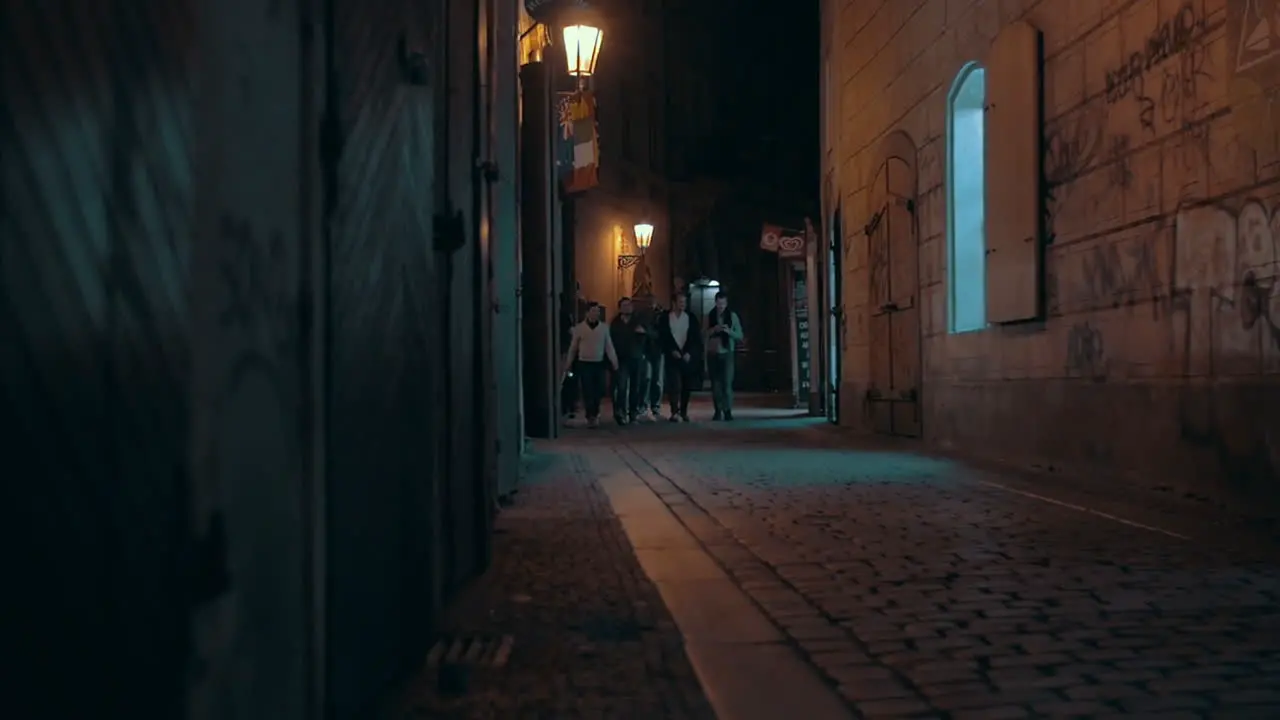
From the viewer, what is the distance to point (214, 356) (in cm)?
198

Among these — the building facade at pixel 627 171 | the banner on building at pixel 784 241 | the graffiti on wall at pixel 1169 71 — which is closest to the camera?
the graffiti on wall at pixel 1169 71

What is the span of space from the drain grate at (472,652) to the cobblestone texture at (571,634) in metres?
0.05

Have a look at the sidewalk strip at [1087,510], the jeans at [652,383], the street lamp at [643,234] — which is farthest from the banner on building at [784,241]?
the sidewalk strip at [1087,510]

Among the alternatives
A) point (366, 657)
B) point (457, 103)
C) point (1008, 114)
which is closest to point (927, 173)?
point (1008, 114)

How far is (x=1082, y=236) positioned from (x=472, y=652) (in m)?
5.83

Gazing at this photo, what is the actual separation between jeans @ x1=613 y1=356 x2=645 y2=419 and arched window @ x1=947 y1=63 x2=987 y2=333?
7.39 m

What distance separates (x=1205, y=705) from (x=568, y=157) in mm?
16205

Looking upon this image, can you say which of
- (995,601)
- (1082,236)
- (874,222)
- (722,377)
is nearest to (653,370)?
(722,377)

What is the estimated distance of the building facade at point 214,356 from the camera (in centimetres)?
155

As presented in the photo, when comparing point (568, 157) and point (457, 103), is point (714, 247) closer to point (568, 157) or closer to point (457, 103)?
point (568, 157)

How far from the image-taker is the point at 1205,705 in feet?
10.1

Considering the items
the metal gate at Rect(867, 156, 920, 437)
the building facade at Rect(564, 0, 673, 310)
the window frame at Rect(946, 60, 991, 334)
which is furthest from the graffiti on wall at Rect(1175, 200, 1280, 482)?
the building facade at Rect(564, 0, 673, 310)

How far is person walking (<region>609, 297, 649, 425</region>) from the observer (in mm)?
17234

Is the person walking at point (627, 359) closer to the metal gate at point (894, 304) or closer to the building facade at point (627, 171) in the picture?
the metal gate at point (894, 304)
